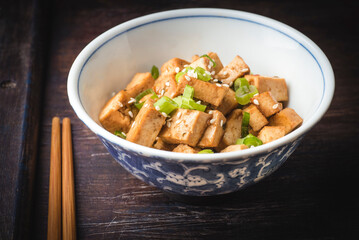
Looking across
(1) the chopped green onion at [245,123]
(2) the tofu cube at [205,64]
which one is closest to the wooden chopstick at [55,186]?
(2) the tofu cube at [205,64]

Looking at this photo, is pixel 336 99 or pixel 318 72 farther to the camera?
pixel 336 99

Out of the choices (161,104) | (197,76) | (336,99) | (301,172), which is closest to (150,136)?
(161,104)

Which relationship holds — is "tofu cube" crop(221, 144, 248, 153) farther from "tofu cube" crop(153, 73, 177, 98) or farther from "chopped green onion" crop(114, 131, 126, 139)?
"chopped green onion" crop(114, 131, 126, 139)

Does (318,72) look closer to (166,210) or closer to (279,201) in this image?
(279,201)

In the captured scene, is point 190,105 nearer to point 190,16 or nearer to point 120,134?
point 120,134

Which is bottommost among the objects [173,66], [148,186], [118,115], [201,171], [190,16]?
[148,186]

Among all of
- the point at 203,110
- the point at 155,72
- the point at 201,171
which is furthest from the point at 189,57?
the point at 201,171
